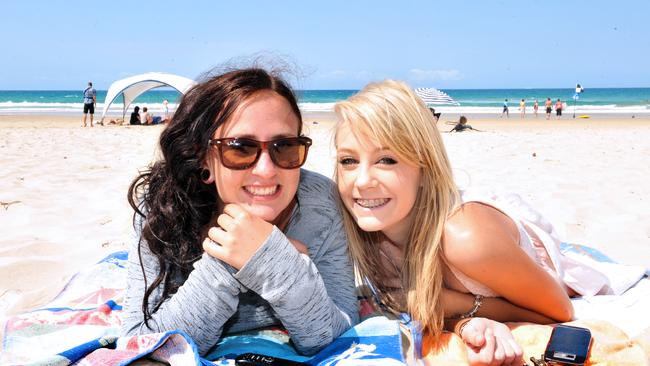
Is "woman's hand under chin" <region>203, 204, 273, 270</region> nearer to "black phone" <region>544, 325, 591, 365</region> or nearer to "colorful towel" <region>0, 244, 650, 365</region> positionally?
"colorful towel" <region>0, 244, 650, 365</region>

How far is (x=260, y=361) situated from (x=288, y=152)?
79 centimetres

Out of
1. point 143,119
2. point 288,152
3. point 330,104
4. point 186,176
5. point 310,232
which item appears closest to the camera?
point 288,152

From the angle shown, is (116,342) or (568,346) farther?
(568,346)

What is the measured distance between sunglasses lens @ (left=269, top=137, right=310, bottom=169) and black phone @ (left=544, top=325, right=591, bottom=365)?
1243 millimetres

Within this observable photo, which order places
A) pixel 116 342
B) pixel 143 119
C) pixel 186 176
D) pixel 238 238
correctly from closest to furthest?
pixel 238 238, pixel 116 342, pixel 186 176, pixel 143 119

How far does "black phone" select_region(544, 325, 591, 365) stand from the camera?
7.35 feet

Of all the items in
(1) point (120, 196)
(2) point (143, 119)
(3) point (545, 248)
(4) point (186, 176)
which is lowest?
(2) point (143, 119)

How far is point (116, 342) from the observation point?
7.09 ft

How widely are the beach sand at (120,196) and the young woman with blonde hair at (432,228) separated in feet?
1.57

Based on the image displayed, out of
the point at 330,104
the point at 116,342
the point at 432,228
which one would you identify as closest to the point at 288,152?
the point at 432,228

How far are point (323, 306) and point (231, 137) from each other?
2.38ft

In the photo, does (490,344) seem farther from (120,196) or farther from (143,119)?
(143,119)

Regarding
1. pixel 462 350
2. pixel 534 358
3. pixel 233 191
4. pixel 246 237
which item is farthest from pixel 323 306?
pixel 534 358

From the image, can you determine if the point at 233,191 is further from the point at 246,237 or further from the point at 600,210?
the point at 600,210
